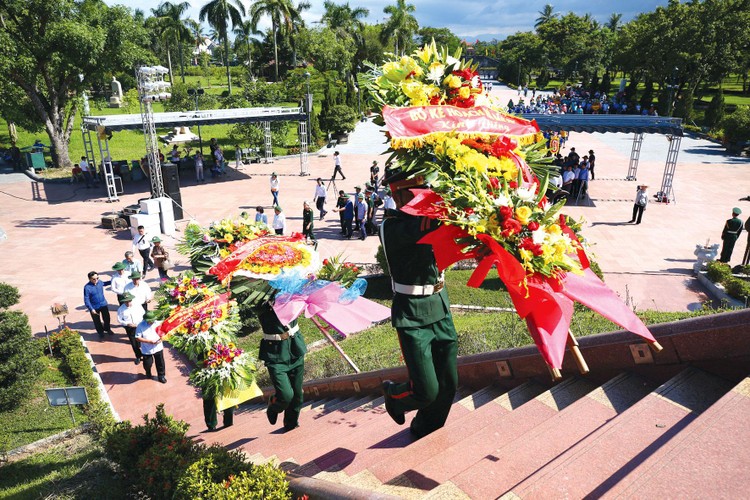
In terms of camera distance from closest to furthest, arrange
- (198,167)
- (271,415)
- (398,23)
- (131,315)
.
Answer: (271,415)
(131,315)
(198,167)
(398,23)

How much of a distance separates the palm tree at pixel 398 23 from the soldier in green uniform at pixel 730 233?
3750 cm

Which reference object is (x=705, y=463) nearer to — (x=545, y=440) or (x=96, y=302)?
(x=545, y=440)

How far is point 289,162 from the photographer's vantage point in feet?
91.9

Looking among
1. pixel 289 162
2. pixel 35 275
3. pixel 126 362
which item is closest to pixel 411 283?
pixel 126 362

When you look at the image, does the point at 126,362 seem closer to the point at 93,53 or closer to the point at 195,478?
the point at 195,478

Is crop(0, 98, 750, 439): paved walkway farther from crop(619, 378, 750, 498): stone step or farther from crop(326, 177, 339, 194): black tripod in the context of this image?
A: crop(619, 378, 750, 498): stone step

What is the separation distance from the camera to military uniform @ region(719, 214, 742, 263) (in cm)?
1242

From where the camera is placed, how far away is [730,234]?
12.5 metres

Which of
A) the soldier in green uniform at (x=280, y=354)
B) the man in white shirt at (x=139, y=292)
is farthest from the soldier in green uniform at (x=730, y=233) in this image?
the man in white shirt at (x=139, y=292)

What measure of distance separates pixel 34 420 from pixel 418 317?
628 cm

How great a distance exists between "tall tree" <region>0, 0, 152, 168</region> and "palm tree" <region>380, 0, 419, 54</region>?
27067mm

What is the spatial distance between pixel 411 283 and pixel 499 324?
473cm

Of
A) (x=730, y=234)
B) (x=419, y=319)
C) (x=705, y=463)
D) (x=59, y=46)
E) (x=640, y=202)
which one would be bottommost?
(x=640, y=202)

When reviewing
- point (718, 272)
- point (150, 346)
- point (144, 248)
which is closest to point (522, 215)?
point (150, 346)
